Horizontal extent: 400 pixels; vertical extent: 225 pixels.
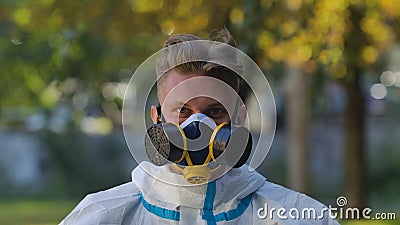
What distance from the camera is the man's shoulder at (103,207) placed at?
1.80 meters

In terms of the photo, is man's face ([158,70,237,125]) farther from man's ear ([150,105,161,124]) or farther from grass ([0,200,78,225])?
grass ([0,200,78,225])

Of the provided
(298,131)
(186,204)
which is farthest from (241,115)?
(298,131)

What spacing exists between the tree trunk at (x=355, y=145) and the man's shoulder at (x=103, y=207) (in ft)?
20.2

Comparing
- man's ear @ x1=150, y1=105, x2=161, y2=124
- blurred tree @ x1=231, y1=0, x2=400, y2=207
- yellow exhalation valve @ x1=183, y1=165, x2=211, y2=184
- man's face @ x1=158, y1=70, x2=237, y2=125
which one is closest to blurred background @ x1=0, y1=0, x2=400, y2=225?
blurred tree @ x1=231, y1=0, x2=400, y2=207

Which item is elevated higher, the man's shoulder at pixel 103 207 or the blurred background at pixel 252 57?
the blurred background at pixel 252 57

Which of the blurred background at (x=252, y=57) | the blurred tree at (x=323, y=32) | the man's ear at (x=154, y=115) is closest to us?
the man's ear at (x=154, y=115)

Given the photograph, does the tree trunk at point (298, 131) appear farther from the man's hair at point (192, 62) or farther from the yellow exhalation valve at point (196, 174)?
the yellow exhalation valve at point (196, 174)

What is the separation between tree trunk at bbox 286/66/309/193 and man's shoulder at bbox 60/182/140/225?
6.00 meters

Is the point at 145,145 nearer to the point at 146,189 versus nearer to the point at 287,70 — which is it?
the point at 146,189

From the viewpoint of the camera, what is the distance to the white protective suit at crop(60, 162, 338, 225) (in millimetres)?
1800

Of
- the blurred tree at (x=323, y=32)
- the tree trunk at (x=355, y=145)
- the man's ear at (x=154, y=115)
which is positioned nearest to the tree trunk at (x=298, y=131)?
the tree trunk at (x=355, y=145)

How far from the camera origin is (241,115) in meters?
1.87

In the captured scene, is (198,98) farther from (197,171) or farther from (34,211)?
(34,211)

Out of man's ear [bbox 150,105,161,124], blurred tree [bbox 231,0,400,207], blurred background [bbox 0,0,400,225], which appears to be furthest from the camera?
blurred background [bbox 0,0,400,225]
